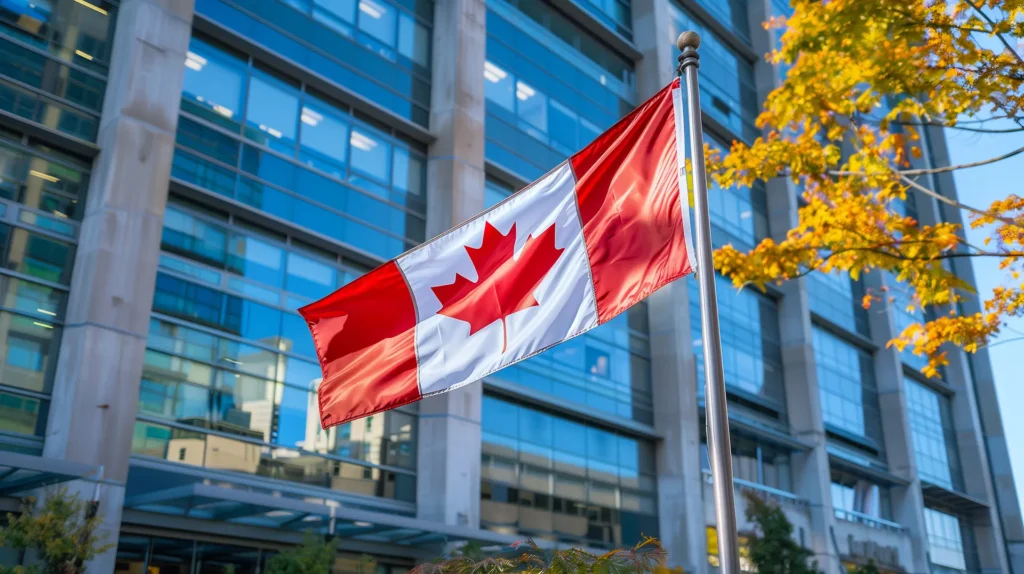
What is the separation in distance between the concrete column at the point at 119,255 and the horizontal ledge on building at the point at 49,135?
0.31m

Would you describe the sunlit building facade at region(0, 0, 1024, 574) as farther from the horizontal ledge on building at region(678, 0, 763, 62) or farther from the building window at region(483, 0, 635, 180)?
the horizontal ledge on building at region(678, 0, 763, 62)

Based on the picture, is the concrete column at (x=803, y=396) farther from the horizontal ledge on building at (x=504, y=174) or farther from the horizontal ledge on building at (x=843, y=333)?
the horizontal ledge on building at (x=504, y=174)

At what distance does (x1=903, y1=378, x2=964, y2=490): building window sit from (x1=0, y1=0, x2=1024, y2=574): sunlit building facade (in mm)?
14979

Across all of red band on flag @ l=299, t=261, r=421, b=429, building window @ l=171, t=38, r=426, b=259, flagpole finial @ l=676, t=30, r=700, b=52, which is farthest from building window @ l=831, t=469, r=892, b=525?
flagpole finial @ l=676, t=30, r=700, b=52

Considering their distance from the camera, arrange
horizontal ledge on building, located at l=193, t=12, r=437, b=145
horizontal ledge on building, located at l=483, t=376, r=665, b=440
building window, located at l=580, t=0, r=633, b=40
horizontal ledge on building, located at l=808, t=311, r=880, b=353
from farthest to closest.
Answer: horizontal ledge on building, located at l=808, t=311, r=880, b=353, building window, located at l=580, t=0, r=633, b=40, horizontal ledge on building, located at l=483, t=376, r=665, b=440, horizontal ledge on building, located at l=193, t=12, r=437, b=145

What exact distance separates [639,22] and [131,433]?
28.7 m

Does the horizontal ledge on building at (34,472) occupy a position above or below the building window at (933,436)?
below

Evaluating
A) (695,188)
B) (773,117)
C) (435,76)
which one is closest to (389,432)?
(435,76)

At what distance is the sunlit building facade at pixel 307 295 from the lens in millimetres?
20875

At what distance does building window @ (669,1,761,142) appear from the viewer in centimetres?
4500

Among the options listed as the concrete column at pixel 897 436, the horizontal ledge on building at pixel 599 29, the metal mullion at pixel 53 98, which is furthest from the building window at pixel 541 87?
the concrete column at pixel 897 436

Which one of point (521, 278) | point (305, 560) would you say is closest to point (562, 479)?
point (305, 560)

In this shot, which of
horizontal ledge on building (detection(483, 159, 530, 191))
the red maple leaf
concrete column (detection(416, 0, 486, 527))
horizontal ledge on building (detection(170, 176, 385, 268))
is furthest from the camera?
horizontal ledge on building (detection(483, 159, 530, 191))

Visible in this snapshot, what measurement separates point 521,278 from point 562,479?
23361mm
